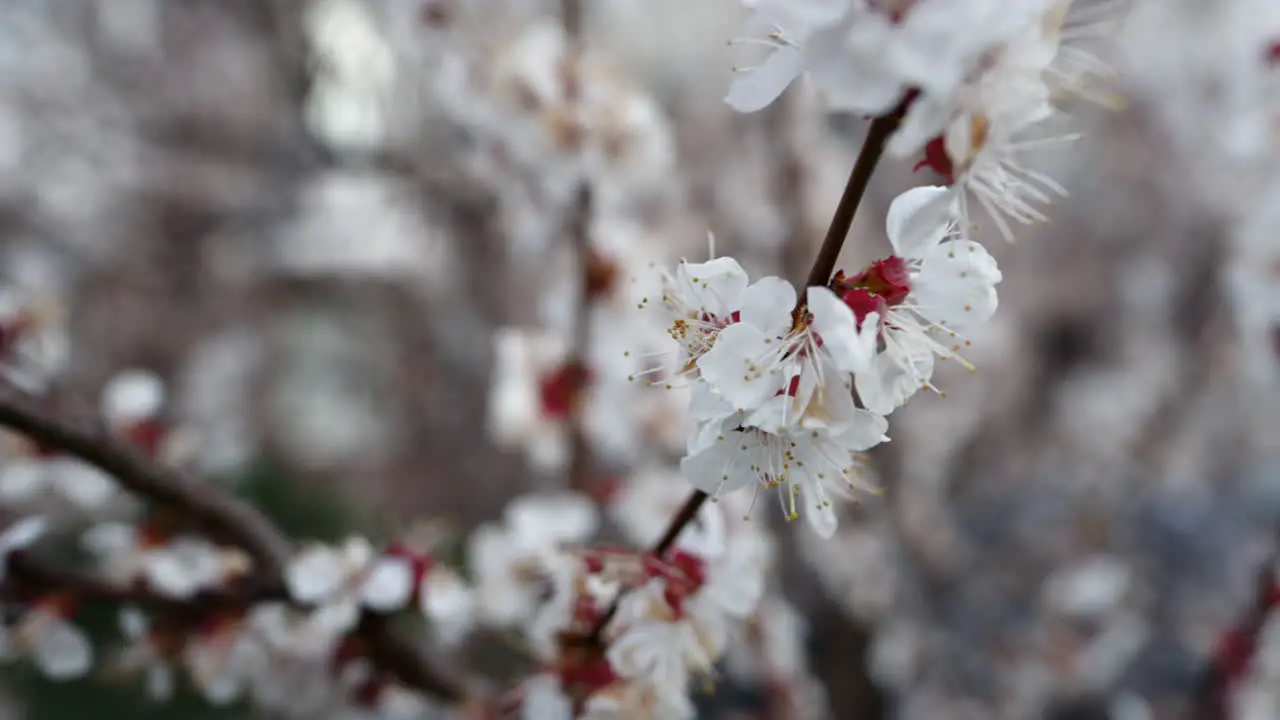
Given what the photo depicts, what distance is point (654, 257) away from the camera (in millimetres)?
963

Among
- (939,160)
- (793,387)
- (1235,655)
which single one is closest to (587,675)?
(793,387)

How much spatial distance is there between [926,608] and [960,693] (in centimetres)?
20

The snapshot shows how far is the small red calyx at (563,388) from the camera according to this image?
3.21 feet

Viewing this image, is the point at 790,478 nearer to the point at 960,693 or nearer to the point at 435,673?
the point at 435,673

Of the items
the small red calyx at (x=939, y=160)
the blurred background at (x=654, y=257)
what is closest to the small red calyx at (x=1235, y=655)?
the blurred background at (x=654, y=257)

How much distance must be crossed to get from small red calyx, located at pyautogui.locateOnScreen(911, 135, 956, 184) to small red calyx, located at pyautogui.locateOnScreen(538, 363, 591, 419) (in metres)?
0.64

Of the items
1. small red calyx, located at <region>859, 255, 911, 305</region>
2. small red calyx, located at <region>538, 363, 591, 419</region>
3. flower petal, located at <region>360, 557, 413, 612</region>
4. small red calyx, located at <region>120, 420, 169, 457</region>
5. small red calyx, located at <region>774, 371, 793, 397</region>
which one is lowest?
small red calyx, located at <region>774, 371, 793, 397</region>

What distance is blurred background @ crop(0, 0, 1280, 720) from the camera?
1271mm

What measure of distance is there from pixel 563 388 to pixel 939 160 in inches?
27.5

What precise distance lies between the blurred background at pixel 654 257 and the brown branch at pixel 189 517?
0.46 m

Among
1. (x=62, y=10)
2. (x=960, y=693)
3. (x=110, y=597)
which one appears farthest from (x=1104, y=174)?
(x=62, y=10)

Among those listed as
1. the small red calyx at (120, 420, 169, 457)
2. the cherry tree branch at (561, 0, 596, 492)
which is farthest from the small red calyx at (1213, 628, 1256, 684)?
the small red calyx at (120, 420, 169, 457)

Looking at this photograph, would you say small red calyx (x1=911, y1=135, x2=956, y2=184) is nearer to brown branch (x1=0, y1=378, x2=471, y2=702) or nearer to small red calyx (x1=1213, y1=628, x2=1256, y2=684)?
brown branch (x1=0, y1=378, x2=471, y2=702)

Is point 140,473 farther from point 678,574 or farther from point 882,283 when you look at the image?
point 882,283
